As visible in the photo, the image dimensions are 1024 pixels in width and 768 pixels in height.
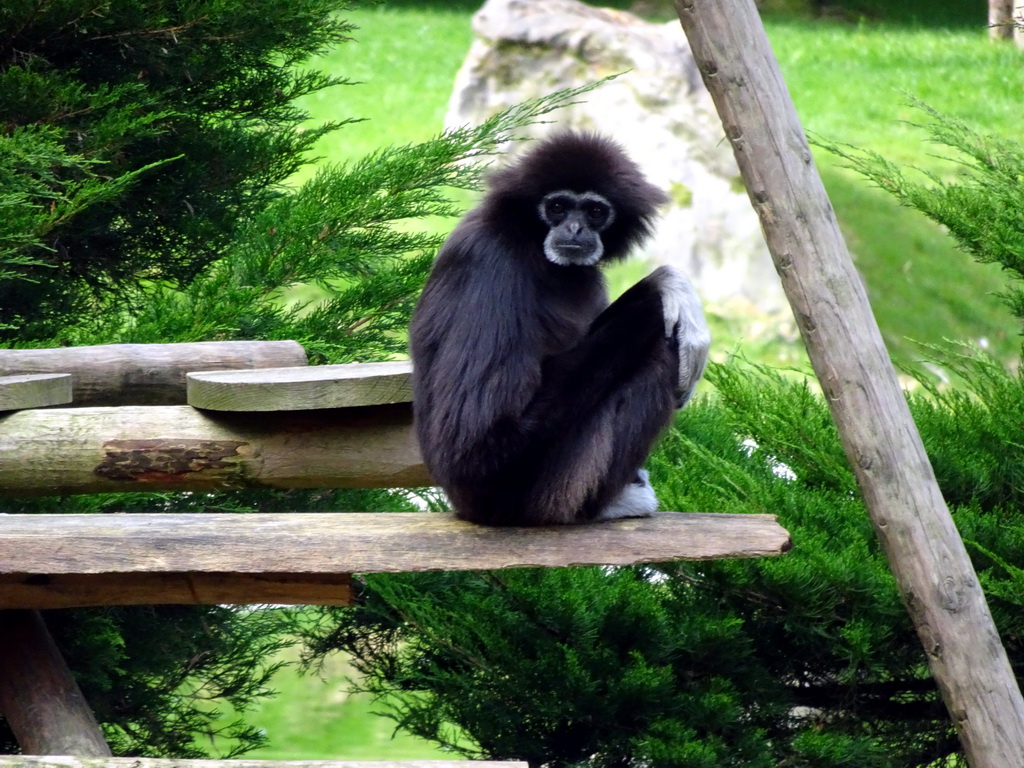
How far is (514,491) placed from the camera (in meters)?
3.22

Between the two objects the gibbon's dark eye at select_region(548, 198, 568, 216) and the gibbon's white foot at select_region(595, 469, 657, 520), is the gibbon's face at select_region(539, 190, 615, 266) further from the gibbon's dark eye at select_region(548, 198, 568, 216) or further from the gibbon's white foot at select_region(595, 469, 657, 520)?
the gibbon's white foot at select_region(595, 469, 657, 520)

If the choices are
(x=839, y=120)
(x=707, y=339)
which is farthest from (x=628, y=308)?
(x=839, y=120)

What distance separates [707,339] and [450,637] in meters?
1.81

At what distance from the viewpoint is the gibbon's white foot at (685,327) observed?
126 inches

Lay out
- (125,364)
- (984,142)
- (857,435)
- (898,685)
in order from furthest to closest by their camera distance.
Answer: (984,142)
(898,685)
(125,364)
(857,435)

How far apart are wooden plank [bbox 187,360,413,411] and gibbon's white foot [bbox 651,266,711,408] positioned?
30.9 inches

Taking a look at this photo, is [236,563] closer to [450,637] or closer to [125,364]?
[125,364]

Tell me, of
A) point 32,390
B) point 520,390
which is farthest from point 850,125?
point 32,390

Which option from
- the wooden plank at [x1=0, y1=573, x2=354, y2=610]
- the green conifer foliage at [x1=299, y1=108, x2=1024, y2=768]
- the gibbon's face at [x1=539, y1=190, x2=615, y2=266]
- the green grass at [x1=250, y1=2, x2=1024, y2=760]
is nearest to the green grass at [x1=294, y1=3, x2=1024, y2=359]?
the green grass at [x1=250, y1=2, x2=1024, y2=760]

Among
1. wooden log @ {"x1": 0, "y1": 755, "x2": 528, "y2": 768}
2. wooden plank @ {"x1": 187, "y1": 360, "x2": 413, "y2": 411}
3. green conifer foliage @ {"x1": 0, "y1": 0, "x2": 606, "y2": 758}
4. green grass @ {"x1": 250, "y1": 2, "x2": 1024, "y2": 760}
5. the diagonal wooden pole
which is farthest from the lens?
green grass @ {"x1": 250, "y1": 2, "x2": 1024, "y2": 760}

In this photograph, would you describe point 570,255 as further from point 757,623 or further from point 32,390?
point 757,623

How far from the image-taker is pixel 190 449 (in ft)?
11.2

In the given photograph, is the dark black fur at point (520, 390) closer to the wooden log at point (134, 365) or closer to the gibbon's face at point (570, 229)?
the gibbon's face at point (570, 229)

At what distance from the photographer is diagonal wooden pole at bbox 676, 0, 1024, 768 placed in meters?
3.03
